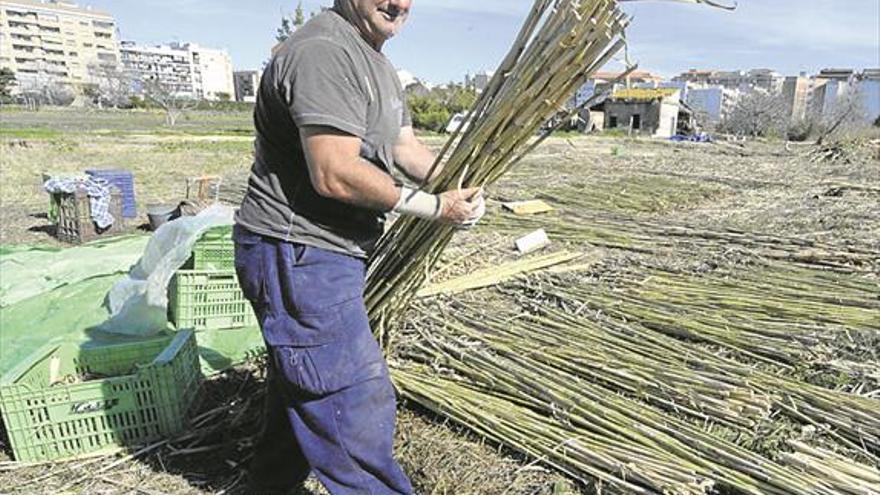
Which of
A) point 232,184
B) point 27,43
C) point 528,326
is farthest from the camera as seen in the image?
point 27,43

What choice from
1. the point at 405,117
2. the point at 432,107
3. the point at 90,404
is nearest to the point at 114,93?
the point at 432,107

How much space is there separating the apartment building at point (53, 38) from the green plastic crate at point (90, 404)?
323 feet

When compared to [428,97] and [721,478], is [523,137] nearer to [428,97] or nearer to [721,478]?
[721,478]

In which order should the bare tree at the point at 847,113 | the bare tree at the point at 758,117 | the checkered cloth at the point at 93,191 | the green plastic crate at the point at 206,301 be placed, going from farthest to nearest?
the bare tree at the point at 758,117, the bare tree at the point at 847,113, the checkered cloth at the point at 93,191, the green plastic crate at the point at 206,301

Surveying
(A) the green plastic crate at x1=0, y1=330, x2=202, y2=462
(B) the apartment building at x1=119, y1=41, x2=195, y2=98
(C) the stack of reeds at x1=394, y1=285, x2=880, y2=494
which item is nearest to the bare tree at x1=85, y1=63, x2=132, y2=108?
(B) the apartment building at x1=119, y1=41, x2=195, y2=98

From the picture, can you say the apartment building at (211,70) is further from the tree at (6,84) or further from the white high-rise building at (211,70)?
the tree at (6,84)

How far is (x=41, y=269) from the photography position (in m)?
4.35

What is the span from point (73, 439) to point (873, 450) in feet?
9.71

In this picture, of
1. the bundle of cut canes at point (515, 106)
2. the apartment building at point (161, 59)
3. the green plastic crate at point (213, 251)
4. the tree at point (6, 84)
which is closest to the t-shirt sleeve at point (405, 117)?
the bundle of cut canes at point (515, 106)

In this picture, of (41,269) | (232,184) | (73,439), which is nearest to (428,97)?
(232,184)

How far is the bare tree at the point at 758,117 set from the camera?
113 feet

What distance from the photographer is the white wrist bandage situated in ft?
5.18

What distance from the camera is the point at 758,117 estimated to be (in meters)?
35.4

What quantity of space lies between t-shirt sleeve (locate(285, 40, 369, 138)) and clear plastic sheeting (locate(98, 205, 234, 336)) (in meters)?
2.30
